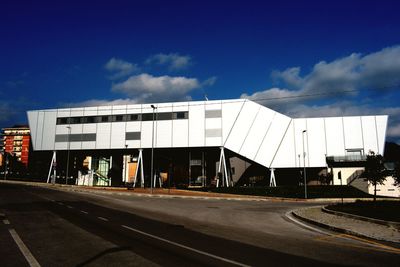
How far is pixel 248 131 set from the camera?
53.8 m

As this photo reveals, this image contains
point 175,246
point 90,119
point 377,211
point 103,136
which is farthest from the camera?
point 90,119

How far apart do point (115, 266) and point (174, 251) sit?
208cm

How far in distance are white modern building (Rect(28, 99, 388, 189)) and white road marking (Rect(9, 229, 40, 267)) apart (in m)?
41.5

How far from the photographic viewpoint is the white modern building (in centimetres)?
5281

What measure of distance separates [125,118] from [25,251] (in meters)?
51.7

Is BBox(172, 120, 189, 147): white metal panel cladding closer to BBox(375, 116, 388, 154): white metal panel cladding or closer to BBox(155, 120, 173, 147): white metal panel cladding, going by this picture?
BBox(155, 120, 173, 147): white metal panel cladding

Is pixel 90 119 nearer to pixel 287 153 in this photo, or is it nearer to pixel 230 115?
pixel 230 115

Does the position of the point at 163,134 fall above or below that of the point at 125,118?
below

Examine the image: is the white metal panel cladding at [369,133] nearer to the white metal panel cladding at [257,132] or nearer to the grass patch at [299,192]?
the grass patch at [299,192]

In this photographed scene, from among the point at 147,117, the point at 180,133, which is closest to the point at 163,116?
the point at 147,117

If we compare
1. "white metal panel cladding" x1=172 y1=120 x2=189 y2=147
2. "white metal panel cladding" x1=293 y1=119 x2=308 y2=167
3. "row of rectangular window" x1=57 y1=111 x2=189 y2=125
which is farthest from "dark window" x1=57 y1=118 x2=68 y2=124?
"white metal panel cladding" x1=293 y1=119 x2=308 y2=167

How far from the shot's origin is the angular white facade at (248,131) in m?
52.8

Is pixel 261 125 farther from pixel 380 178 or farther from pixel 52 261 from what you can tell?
pixel 52 261

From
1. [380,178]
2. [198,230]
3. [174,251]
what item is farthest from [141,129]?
[174,251]
